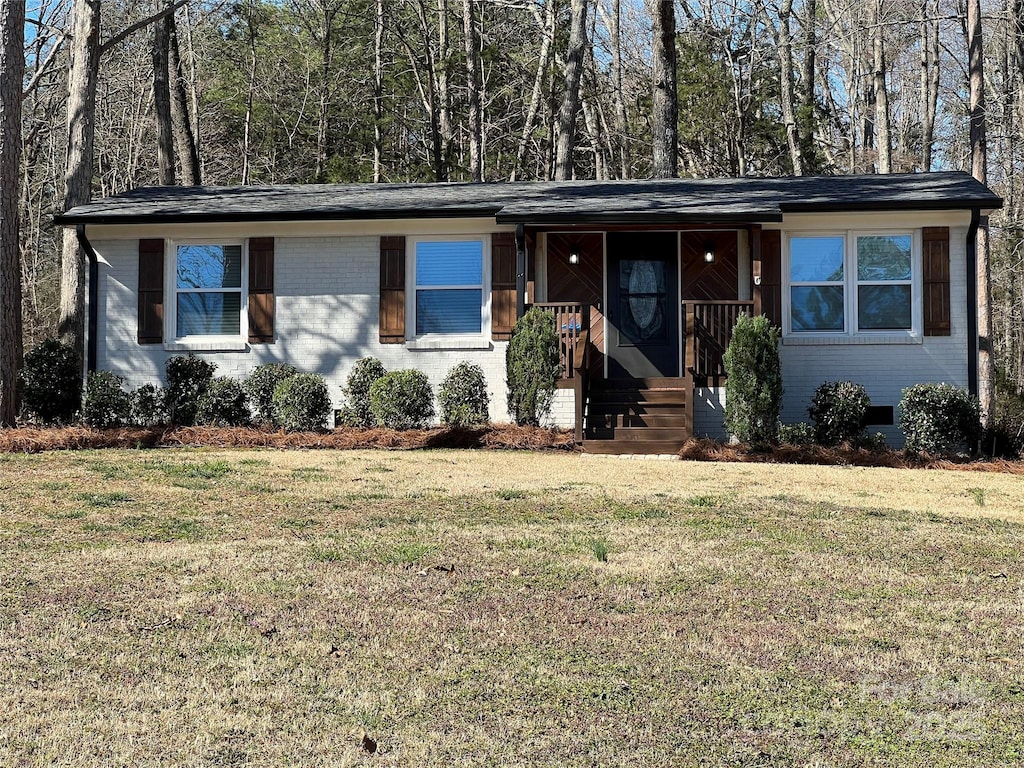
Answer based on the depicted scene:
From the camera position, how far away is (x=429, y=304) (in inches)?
592

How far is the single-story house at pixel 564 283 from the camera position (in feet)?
46.6

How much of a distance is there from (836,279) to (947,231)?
4.84 ft

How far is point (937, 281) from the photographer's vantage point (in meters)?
14.2

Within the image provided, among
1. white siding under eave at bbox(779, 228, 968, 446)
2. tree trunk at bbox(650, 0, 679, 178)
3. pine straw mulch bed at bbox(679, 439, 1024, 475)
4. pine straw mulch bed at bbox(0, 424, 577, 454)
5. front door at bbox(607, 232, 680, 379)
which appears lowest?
Result: pine straw mulch bed at bbox(679, 439, 1024, 475)

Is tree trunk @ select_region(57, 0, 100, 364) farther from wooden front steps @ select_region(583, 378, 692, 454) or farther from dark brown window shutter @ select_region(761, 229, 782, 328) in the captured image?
dark brown window shutter @ select_region(761, 229, 782, 328)

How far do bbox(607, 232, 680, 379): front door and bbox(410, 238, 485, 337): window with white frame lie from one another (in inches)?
71.4

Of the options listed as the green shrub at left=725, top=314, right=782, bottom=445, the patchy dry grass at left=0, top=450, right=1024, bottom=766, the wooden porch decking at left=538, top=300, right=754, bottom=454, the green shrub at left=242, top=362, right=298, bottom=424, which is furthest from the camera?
the green shrub at left=242, top=362, right=298, bottom=424

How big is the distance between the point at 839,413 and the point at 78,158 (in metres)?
12.1

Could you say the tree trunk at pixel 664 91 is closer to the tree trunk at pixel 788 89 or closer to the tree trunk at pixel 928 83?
the tree trunk at pixel 788 89

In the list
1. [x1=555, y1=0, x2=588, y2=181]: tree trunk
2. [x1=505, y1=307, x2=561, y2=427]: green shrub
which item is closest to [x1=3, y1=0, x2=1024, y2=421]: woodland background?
[x1=555, y1=0, x2=588, y2=181]: tree trunk

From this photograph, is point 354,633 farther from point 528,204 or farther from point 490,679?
point 528,204

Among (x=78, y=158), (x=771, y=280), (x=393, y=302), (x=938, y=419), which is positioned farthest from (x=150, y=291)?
(x=938, y=419)

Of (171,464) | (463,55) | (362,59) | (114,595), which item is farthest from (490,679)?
(362,59)

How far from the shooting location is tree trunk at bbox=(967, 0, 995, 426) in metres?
16.8
